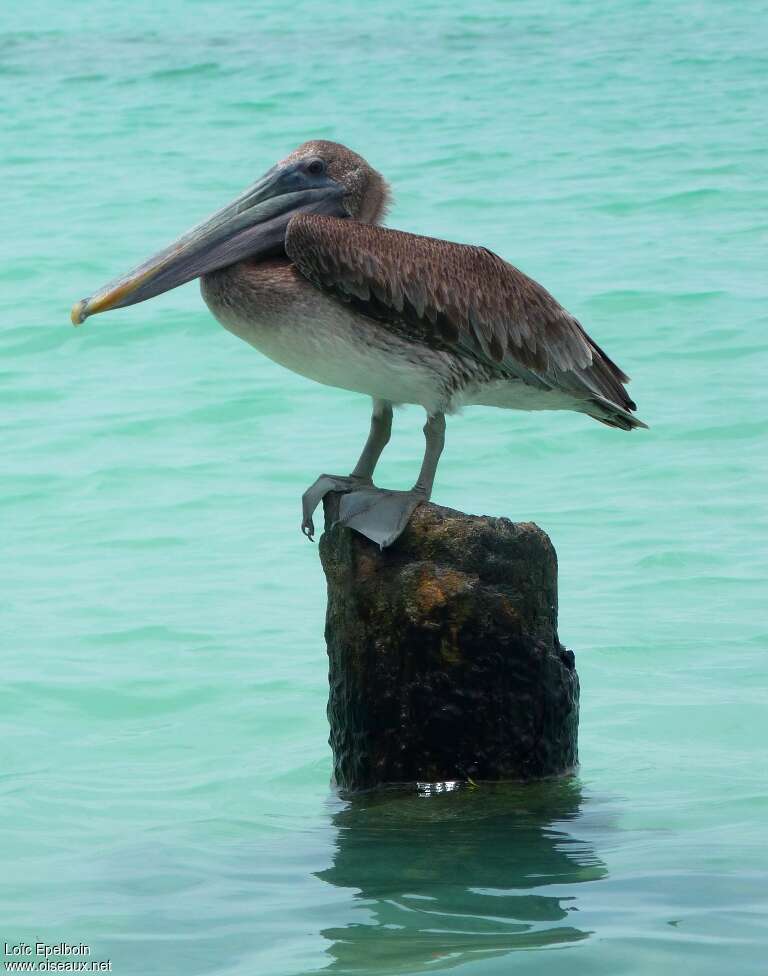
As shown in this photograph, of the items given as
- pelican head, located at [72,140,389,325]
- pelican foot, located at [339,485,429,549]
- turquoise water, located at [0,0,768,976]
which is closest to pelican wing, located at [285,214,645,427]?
pelican head, located at [72,140,389,325]

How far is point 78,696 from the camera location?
657 centimetres

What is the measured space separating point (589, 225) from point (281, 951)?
34.3 feet

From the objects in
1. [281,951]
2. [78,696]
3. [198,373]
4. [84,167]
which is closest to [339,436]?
[198,373]

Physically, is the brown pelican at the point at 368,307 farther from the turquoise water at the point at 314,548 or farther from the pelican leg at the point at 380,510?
the turquoise water at the point at 314,548

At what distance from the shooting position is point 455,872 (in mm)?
3918

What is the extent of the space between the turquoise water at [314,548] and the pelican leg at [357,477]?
78cm

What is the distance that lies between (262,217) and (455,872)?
2028mm

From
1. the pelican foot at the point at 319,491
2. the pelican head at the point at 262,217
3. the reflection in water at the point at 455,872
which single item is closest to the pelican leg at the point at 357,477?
the pelican foot at the point at 319,491

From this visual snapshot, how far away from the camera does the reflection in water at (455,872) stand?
354cm

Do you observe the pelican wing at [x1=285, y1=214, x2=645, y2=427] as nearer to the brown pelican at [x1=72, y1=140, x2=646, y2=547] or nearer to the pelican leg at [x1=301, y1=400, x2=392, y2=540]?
the brown pelican at [x1=72, y1=140, x2=646, y2=547]

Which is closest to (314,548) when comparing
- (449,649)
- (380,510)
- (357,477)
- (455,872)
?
(357,477)

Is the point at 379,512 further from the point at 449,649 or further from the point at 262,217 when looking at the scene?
the point at 262,217

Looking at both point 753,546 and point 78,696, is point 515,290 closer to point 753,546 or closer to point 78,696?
point 78,696

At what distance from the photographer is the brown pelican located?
462cm
